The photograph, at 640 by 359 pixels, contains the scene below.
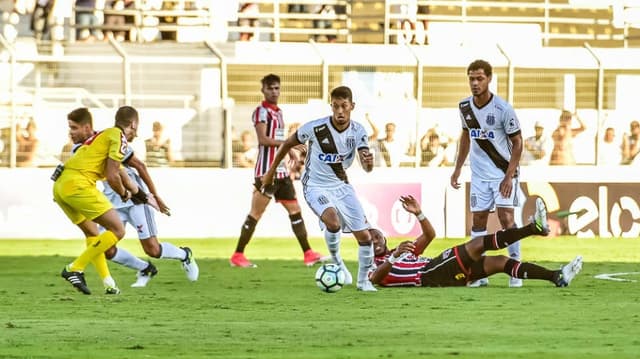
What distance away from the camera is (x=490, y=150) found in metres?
14.4

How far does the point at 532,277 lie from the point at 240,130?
40.0 feet

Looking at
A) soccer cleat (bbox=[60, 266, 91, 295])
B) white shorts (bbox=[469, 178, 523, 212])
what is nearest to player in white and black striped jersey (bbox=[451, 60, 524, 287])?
white shorts (bbox=[469, 178, 523, 212])

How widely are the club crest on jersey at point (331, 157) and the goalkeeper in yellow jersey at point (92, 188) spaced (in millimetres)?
1938

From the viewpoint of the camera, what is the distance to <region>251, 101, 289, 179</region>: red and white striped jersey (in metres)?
18.2

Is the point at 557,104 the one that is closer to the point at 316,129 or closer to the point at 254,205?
the point at 254,205

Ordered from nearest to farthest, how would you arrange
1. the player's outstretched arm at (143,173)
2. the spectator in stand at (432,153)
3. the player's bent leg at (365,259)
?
the player's bent leg at (365,259) < the player's outstretched arm at (143,173) < the spectator in stand at (432,153)

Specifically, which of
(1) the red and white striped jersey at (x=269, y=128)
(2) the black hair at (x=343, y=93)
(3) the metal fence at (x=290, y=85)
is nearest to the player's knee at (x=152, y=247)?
(2) the black hair at (x=343, y=93)

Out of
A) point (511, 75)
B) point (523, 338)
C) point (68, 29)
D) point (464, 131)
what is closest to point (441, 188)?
point (511, 75)

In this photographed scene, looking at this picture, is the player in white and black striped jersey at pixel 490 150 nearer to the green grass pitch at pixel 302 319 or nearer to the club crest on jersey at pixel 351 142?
the green grass pitch at pixel 302 319

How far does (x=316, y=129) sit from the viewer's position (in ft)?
46.1

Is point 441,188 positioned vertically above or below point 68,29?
below

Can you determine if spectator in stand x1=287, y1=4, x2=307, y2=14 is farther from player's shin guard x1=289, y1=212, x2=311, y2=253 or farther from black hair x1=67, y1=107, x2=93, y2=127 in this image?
black hair x1=67, y1=107, x2=93, y2=127

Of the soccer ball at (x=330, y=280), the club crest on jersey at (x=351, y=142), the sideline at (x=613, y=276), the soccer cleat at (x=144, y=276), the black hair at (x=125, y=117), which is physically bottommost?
the sideline at (x=613, y=276)

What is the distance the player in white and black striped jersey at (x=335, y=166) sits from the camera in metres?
13.8
